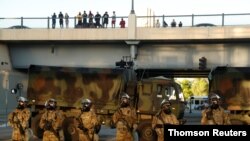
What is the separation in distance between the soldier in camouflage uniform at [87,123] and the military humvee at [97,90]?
6042 millimetres

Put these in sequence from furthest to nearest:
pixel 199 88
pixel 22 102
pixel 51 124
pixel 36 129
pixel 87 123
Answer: pixel 199 88 < pixel 36 129 < pixel 22 102 < pixel 87 123 < pixel 51 124

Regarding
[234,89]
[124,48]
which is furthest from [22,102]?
[124,48]

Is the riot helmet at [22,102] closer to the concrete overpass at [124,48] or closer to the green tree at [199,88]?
the concrete overpass at [124,48]

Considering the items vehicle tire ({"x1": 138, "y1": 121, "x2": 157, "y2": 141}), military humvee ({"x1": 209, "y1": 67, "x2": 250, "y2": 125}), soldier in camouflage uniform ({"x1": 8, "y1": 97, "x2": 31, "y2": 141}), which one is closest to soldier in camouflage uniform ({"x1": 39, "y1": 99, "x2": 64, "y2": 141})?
soldier in camouflage uniform ({"x1": 8, "y1": 97, "x2": 31, "y2": 141})

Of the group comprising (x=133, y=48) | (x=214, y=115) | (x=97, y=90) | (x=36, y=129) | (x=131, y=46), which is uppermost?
(x=131, y=46)

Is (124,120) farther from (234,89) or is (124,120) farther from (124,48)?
(124,48)

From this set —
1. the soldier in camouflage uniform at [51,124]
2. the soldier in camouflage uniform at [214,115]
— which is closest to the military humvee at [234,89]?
the soldier in camouflage uniform at [214,115]

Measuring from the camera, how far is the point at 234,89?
1923 centimetres

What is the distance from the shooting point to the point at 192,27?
33812 millimetres

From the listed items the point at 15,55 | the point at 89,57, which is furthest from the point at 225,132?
the point at 15,55

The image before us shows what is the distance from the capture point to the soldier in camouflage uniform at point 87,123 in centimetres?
1306

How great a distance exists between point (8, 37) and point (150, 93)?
→ 19.2m

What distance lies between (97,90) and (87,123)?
6883 mm

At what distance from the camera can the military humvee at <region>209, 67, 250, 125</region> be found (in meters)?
18.9
